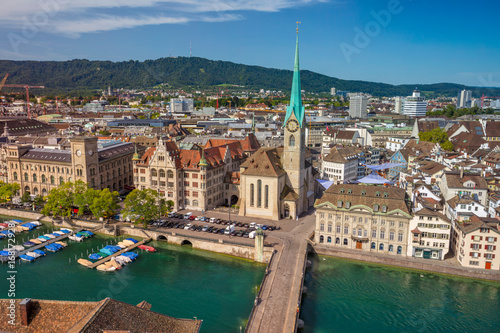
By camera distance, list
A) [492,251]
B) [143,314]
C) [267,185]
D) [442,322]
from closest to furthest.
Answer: [143,314], [442,322], [492,251], [267,185]

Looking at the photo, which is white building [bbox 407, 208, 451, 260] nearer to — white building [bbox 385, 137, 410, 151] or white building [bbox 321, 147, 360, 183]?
white building [bbox 321, 147, 360, 183]

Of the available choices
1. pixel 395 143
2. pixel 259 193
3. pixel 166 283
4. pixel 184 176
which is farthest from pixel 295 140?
pixel 395 143

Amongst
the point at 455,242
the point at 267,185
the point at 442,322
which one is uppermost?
the point at 267,185

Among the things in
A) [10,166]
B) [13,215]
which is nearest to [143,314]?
[13,215]

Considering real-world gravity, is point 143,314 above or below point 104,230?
above

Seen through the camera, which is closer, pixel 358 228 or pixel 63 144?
pixel 358 228

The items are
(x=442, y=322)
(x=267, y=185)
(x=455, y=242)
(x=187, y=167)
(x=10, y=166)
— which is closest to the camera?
(x=442, y=322)

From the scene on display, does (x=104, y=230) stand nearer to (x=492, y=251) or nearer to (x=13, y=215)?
(x=13, y=215)
